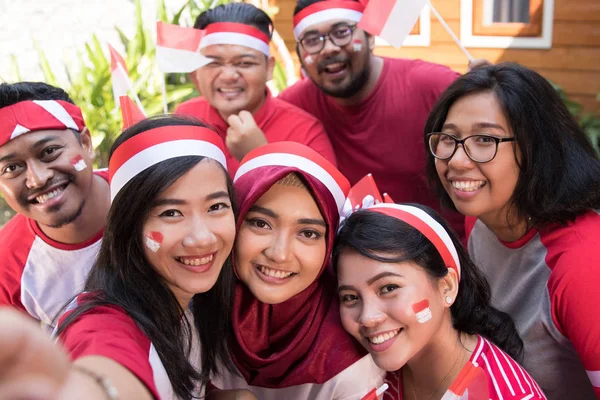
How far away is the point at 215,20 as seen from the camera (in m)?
3.32

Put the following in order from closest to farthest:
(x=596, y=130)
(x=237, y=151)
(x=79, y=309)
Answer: (x=79, y=309) < (x=237, y=151) < (x=596, y=130)

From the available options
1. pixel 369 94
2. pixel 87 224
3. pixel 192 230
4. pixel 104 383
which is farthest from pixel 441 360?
pixel 369 94

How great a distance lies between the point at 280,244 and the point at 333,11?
1.76 m

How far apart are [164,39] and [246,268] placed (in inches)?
64.2

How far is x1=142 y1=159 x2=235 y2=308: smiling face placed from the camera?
1.86m

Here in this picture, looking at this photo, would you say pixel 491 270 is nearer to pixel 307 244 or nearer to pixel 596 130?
pixel 307 244

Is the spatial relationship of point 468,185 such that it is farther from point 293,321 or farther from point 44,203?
point 44,203

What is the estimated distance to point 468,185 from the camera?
233 centimetres

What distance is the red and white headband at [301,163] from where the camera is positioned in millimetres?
2213

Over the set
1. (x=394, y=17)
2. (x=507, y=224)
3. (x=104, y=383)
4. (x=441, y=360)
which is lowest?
(x=441, y=360)

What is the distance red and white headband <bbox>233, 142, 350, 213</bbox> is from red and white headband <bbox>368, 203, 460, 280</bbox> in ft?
0.49

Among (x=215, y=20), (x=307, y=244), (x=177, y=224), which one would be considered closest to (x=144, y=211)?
(x=177, y=224)

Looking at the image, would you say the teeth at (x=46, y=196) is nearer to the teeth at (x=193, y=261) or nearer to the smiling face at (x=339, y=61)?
the teeth at (x=193, y=261)

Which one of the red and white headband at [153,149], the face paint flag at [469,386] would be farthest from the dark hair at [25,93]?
the face paint flag at [469,386]
